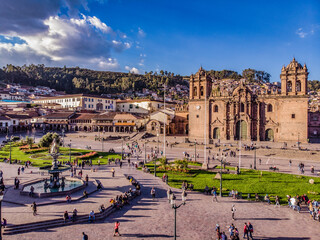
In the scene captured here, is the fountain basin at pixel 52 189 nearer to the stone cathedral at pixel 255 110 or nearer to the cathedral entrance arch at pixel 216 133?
the stone cathedral at pixel 255 110

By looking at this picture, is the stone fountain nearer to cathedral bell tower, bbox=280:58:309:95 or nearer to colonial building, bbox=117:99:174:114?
cathedral bell tower, bbox=280:58:309:95

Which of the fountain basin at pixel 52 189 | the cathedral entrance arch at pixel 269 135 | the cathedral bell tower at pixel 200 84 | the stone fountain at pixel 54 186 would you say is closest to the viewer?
the fountain basin at pixel 52 189

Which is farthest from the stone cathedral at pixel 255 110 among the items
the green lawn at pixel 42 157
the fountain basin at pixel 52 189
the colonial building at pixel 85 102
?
the colonial building at pixel 85 102

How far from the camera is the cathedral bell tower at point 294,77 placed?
45.2m

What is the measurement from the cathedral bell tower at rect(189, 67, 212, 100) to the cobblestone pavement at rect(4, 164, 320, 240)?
37896mm

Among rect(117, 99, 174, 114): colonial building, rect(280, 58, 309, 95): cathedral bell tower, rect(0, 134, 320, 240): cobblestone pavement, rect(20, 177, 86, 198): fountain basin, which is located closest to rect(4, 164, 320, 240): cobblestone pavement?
Result: rect(0, 134, 320, 240): cobblestone pavement

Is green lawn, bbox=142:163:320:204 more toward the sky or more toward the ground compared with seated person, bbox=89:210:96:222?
more toward the sky

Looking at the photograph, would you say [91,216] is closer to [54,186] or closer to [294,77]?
[54,186]

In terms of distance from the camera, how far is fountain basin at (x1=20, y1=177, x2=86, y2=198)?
18297 millimetres

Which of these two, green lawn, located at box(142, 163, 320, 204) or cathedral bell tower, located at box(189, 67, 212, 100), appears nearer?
green lawn, located at box(142, 163, 320, 204)

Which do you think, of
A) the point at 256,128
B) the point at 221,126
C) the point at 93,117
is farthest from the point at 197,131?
the point at 93,117

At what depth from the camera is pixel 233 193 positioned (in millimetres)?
18922

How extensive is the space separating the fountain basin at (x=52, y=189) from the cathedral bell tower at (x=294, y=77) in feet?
139

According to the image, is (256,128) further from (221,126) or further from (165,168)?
(165,168)
